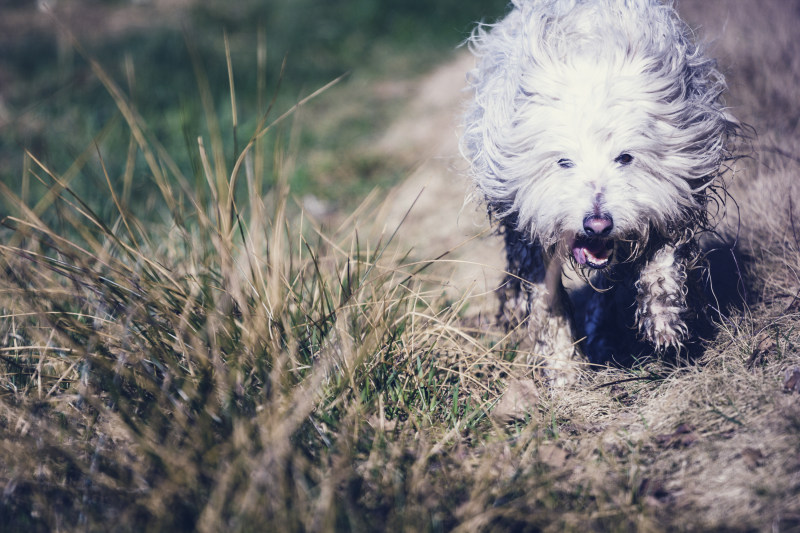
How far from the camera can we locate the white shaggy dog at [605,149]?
2.35 meters

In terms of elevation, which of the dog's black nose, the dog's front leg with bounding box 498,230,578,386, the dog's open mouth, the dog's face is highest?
the dog's face

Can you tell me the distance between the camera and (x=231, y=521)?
1751 millimetres

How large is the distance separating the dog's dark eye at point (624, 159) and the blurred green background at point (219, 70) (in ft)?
10.3

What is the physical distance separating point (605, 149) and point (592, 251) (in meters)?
0.40

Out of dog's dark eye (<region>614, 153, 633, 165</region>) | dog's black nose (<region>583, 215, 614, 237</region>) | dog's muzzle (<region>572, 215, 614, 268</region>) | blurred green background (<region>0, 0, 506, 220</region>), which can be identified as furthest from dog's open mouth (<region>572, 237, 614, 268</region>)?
blurred green background (<region>0, 0, 506, 220</region>)

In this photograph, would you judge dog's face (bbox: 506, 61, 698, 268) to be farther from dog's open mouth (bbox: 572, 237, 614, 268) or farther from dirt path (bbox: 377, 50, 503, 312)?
dirt path (bbox: 377, 50, 503, 312)

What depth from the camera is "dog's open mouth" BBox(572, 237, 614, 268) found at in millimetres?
2451

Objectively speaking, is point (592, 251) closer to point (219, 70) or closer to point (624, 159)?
point (624, 159)

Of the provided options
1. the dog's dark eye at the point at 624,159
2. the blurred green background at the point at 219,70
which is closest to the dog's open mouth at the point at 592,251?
the dog's dark eye at the point at 624,159

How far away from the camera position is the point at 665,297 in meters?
2.53

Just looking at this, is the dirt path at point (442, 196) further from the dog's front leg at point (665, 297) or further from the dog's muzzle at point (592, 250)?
the dog's front leg at point (665, 297)

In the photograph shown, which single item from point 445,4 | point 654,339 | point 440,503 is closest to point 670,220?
point 654,339

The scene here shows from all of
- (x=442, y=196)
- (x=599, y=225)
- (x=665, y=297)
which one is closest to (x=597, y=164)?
(x=599, y=225)

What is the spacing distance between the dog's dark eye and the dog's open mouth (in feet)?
1.01
